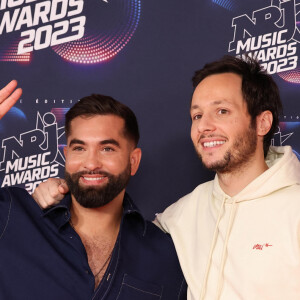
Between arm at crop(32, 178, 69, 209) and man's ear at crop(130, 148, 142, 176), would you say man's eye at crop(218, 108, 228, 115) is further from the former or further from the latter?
arm at crop(32, 178, 69, 209)

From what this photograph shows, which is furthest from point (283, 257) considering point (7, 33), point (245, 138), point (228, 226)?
point (7, 33)

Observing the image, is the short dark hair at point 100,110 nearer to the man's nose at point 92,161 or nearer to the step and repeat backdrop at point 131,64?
the man's nose at point 92,161

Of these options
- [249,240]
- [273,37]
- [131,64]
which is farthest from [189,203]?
[273,37]

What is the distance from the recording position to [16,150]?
8.34 ft

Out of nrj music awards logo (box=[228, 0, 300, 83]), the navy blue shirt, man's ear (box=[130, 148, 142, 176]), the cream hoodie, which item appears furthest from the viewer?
nrj music awards logo (box=[228, 0, 300, 83])

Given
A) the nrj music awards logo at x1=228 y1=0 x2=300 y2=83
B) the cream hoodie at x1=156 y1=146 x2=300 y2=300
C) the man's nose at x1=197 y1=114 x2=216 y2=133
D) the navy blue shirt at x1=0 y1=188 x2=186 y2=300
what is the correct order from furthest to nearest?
the nrj music awards logo at x1=228 y1=0 x2=300 y2=83
the man's nose at x1=197 y1=114 x2=216 y2=133
the navy blue shirt at x1=0 y1=188 x2=186 y2=300
the cream hoodie at x1=156 y1=146 x2=300 y2=300

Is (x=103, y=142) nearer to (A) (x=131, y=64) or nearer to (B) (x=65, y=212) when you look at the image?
(B) (x=65, y=212)

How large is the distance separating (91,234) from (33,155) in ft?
2.16

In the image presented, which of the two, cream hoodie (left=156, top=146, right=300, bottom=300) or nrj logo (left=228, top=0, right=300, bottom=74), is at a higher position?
nrj logo (left=228, top=0, right=300, bottom=74)

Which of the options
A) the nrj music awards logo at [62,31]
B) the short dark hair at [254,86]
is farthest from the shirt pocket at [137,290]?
the nrj music awards logo at [62,31]

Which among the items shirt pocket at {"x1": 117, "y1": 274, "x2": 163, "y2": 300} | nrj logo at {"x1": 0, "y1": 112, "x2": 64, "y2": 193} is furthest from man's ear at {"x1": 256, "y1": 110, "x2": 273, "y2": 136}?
nrj logo at {"x1": 0, "y1": 112, "x2": 64, "y2": 193}

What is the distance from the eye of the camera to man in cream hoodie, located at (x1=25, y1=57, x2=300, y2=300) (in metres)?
1.69

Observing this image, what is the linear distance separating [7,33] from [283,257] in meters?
1.73

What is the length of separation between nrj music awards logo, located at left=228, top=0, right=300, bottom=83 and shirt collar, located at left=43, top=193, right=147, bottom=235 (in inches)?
37.5
